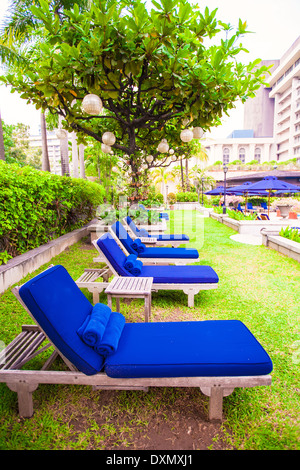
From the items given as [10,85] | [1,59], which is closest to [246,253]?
[10,85]

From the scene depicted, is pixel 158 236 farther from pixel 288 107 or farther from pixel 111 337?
pixel 288 107

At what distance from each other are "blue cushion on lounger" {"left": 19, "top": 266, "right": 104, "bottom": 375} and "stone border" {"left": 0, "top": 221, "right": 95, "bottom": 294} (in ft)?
→ 8.70

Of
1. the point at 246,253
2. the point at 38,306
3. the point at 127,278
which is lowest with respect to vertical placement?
the point at 246,253


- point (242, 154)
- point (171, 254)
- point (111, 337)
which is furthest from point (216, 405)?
point (242, 154)

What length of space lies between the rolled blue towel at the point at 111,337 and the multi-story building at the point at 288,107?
7377cm

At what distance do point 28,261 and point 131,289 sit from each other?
2730 mm

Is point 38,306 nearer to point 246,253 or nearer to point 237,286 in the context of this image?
point 237,286

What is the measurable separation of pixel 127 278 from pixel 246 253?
476 centimetres

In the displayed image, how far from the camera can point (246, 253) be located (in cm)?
738

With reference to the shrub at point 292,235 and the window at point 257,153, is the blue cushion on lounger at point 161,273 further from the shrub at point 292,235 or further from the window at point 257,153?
the window at point 257,153

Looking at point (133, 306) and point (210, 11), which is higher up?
point (210, 11)

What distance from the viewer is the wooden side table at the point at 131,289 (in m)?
3.10
